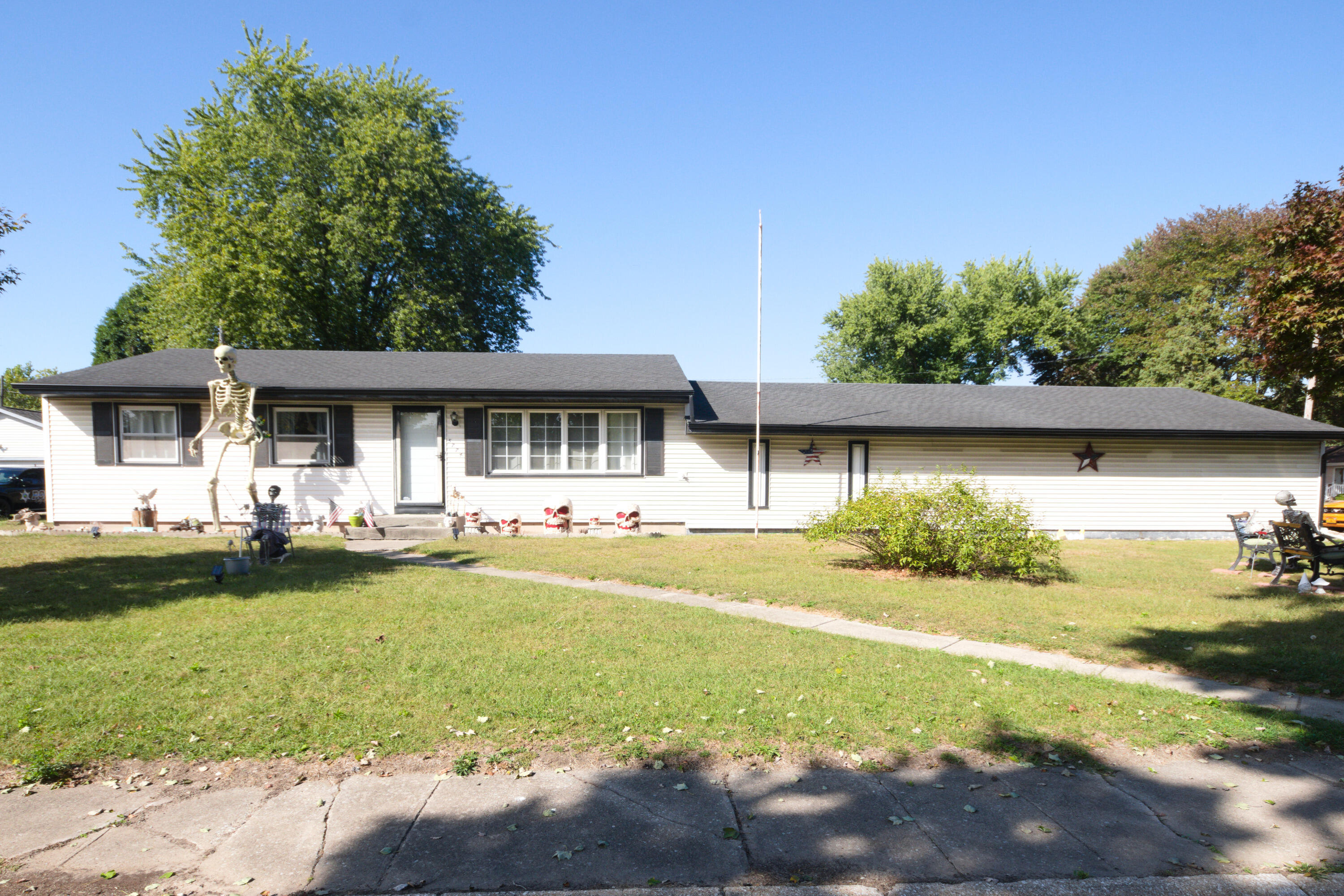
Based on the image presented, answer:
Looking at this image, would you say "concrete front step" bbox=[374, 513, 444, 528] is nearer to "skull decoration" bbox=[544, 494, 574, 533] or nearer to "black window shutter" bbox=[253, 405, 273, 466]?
"skull decoration" bbox=[544, 494, 574, 533]

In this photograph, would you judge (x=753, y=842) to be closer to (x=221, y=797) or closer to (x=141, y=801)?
(x=221, y=797)

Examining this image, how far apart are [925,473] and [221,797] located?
48.9ft

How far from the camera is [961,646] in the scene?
6.43 m

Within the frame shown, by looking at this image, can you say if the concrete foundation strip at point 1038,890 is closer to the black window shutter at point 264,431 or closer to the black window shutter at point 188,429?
the black window shutter at point 264,431

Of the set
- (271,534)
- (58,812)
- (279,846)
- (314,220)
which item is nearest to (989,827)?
(279,846)

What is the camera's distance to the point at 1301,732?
4.45 meters

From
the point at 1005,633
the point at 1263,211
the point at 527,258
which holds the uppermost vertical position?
the point at 1263,211

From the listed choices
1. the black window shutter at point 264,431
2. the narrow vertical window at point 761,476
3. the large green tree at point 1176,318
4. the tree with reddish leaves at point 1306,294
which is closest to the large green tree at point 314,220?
the black window shutter at point 264,431

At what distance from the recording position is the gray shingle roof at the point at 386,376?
47.4ft

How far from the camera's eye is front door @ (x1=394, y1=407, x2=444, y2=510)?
601 inches

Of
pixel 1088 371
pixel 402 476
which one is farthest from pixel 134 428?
pixel 1088 371

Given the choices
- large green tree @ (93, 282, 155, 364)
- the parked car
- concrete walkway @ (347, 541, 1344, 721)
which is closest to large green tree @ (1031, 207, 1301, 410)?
concrete walkway @ (347, 541, 1344, 721)

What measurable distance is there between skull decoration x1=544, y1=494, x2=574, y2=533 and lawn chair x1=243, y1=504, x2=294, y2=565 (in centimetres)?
492

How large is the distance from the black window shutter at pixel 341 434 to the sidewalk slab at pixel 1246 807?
1462cm
